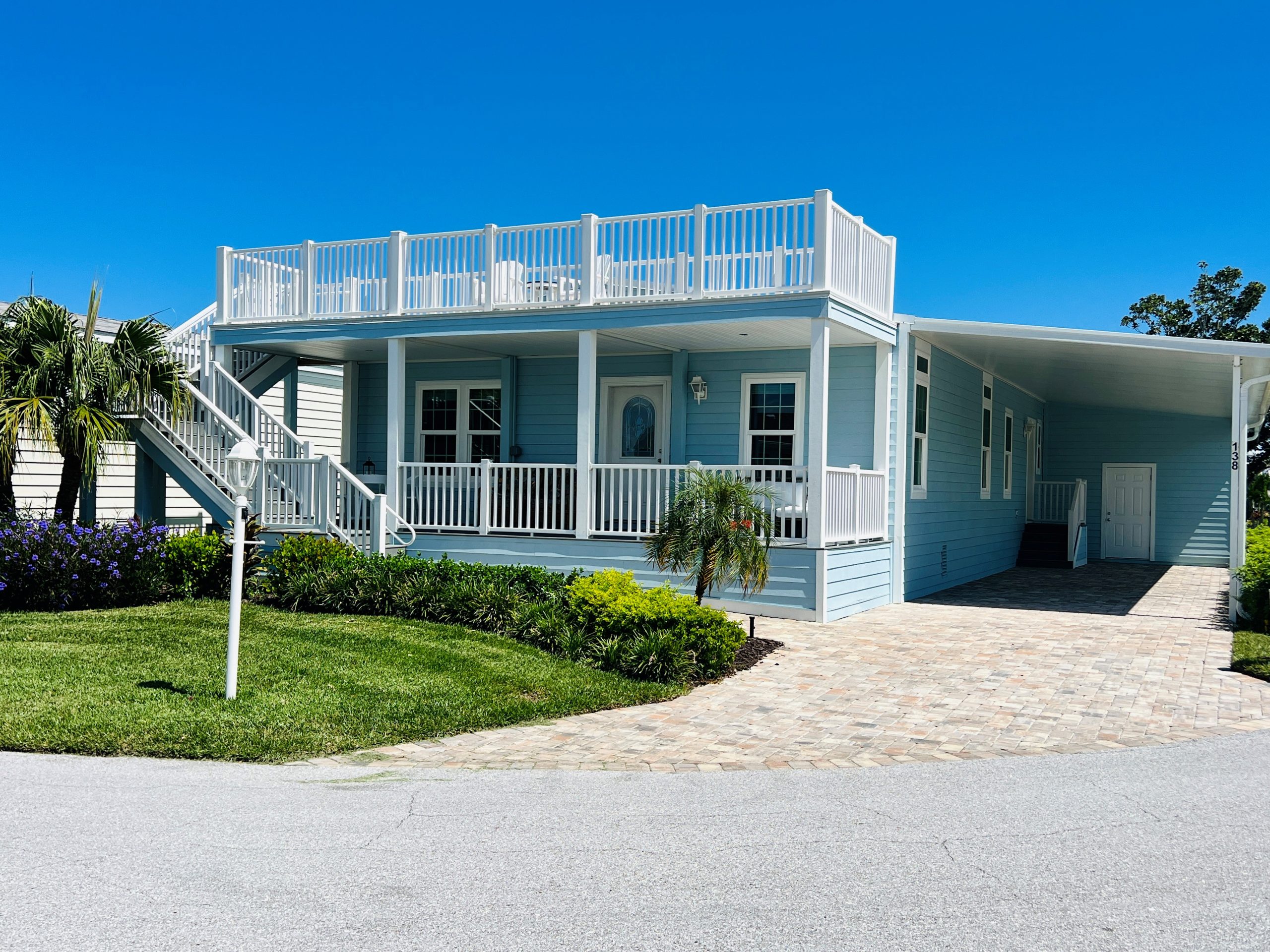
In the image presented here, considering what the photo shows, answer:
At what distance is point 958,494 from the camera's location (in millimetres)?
17938

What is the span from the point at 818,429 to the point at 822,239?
216cm

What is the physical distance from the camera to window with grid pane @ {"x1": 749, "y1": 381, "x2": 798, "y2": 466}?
15766 millimetres

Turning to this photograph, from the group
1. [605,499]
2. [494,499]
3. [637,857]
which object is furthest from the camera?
[494,499]

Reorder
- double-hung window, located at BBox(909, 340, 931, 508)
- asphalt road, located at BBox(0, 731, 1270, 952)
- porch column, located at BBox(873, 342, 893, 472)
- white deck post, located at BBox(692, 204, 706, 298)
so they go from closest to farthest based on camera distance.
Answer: asphalt road, located at BBox(0, 731, 1270, 952), white deck post, located at BBox(692, 204, 706, 298), porch column, located at BBox(873, 342, 893, 472), double-hung window, located at BBox(909, 340, 931, 508)

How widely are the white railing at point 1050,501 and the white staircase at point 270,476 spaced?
1410 centimetres

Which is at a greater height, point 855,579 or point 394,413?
point 394,413

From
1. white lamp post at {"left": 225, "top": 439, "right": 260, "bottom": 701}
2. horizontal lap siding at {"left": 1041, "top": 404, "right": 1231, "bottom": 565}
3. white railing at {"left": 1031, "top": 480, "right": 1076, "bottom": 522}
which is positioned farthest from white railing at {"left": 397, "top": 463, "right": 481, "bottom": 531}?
horizontal lap siding at {"left": 1041, "top": 404, "right": 1231, "bottom": 565}

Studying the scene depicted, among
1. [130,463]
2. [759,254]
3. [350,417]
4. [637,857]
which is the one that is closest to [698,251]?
[759,254]

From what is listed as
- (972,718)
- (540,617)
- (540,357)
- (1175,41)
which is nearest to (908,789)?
(972,718)

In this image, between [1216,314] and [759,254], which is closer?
[759,254]

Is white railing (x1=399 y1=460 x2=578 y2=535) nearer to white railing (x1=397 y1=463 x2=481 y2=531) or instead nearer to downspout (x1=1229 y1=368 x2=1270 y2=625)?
white railing (x1=397 y1=463 x2=481 y2=531)

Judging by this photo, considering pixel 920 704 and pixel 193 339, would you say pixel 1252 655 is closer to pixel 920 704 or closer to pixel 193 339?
pixel 920 704

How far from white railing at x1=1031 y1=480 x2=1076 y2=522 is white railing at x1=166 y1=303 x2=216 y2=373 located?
53.8 feet

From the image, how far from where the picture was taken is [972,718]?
7.84 m
